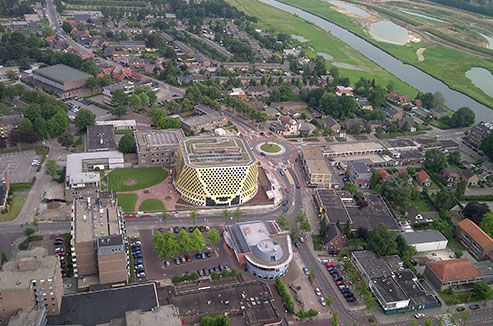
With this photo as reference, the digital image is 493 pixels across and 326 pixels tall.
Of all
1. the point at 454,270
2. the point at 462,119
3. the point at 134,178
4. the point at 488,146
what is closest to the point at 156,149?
the point at 134,178

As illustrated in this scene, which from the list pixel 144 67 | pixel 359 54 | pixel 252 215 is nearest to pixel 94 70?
pixel 144 67

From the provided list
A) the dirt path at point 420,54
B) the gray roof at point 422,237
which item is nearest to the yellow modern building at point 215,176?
the gray roof at point 422,237

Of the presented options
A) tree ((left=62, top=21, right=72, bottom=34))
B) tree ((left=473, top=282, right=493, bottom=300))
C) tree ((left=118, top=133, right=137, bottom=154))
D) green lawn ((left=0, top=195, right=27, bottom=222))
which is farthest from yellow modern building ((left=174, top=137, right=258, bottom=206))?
tree ((left=62, top=21, right=72, bottom=34))

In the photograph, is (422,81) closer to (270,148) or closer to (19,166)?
(270,148)

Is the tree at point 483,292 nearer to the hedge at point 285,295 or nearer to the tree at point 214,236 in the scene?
the hedge at point 285,295

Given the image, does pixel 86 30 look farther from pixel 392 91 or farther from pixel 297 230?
pixel 297 230

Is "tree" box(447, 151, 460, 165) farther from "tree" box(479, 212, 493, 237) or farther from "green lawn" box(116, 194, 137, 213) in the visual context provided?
"green lawn" box(116, 194, 137, 213)
